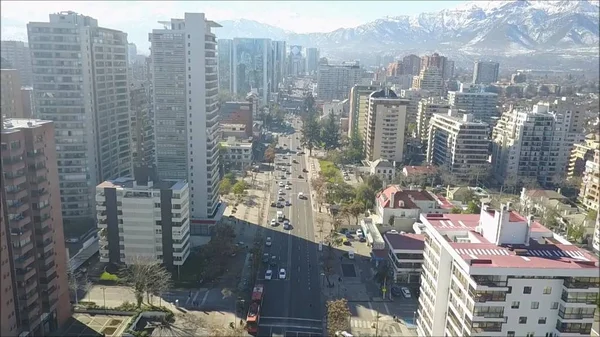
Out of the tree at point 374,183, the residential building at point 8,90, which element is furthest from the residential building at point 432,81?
the residential building at point 8,90

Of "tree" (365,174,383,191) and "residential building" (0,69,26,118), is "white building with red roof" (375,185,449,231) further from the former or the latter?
"residential building" (0,69,26,118)

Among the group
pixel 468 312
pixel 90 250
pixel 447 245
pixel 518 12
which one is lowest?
pixel 90 250

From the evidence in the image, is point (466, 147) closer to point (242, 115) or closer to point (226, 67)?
point (242, 115)

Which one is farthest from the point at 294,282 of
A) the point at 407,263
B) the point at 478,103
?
the point at 478,103

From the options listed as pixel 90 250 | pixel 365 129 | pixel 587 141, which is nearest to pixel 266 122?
pixel 365 129

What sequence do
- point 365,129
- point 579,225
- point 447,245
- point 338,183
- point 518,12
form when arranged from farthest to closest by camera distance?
1. point 518,12
2. point 365,129
3. point 338,183
4. point 579,225
5. point 447,245

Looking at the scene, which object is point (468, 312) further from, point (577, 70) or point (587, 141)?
point (587, 141)
